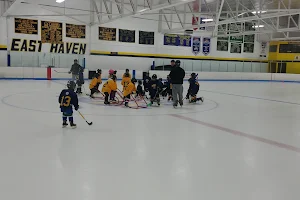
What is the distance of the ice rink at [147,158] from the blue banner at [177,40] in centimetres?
1746

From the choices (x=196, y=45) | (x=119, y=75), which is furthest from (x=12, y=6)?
(x=196, y=45)

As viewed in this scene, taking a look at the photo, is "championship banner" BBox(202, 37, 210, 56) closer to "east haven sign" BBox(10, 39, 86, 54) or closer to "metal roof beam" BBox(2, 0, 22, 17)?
"east haven sign" BBox(10, 39, 86, 54)

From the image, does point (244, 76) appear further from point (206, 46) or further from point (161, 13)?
point (161, 13)

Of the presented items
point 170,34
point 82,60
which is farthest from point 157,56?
point 82,60

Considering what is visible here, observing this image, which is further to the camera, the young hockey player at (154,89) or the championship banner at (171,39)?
the championship banner at (171,39)

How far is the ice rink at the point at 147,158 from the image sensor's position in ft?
8.64

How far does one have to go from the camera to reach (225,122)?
6.09 metres

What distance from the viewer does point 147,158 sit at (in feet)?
11.7

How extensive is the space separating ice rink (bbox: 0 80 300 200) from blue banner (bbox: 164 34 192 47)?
57.3 ft

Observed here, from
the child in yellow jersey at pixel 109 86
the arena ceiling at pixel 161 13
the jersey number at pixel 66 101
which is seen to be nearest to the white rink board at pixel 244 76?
the arena ceiling at pixel 161 13

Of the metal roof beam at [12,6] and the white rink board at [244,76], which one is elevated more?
the metal roof beam at [12,6]

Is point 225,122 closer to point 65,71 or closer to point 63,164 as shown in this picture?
point 63,164

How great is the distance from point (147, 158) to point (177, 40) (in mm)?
20841

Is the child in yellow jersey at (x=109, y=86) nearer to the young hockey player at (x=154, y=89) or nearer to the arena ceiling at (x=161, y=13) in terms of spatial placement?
the young hockey player at (x=154, y=89)
